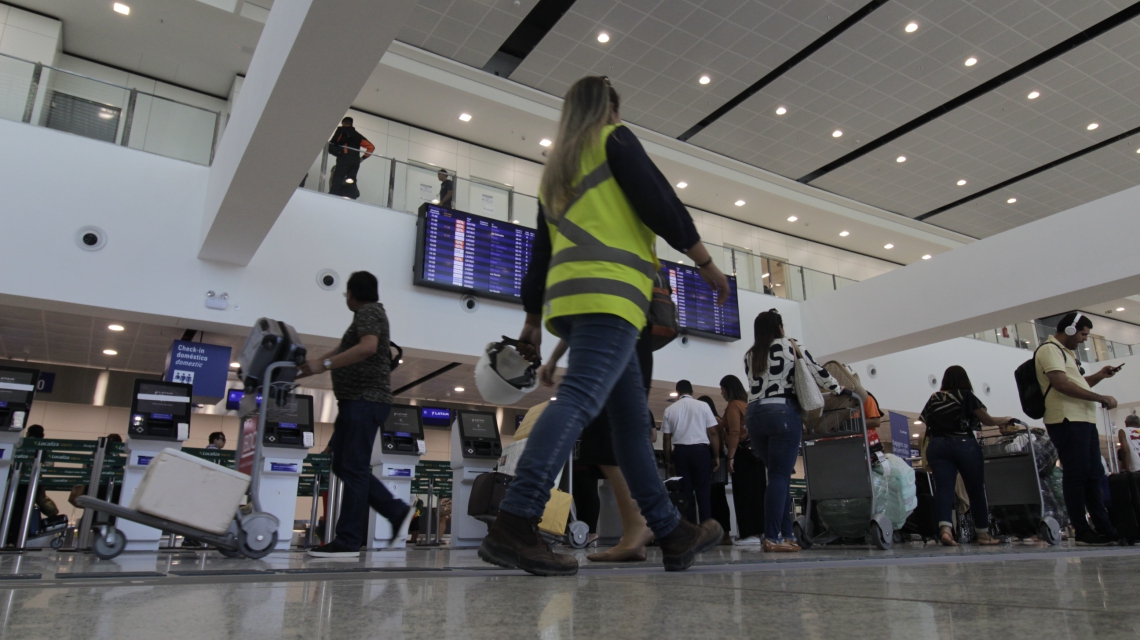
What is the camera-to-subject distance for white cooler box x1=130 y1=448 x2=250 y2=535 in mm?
2873

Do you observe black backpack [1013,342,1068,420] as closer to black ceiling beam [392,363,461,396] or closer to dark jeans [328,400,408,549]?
dark jeans [328,400,408,549]

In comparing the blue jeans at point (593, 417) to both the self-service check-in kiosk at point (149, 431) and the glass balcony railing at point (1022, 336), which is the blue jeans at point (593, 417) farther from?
the glass balcony railing at point (1022, 336)

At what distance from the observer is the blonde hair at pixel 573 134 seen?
6.99 ft

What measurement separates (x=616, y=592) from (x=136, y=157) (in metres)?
7.87

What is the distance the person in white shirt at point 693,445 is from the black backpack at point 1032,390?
2.13 m

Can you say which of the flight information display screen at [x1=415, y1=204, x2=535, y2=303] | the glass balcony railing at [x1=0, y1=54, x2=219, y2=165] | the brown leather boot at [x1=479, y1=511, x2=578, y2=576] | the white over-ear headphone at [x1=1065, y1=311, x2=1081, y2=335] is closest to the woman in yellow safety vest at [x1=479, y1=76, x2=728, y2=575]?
the brown leather boot at [x1=479, y1=511, x2=578, y2=576]

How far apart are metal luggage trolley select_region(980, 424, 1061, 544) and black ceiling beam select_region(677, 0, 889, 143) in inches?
256

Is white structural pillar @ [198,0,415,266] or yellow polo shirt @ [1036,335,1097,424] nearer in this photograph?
white structural pillar @ [198,0,415,266]

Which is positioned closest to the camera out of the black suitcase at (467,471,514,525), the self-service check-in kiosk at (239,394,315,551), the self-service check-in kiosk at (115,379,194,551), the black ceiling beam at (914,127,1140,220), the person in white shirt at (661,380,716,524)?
the self-service check-in kiosk at (115,379,194,551)

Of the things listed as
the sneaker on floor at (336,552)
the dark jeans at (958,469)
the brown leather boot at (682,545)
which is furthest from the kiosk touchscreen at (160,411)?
the dark jeans at (958,469)

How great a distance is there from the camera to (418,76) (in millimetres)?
11133

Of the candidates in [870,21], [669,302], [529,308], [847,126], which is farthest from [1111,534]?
[847,126]

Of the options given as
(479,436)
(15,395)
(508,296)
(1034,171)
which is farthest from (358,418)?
(1034,171)

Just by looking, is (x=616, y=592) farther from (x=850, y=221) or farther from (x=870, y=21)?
(x=850, y=221)
